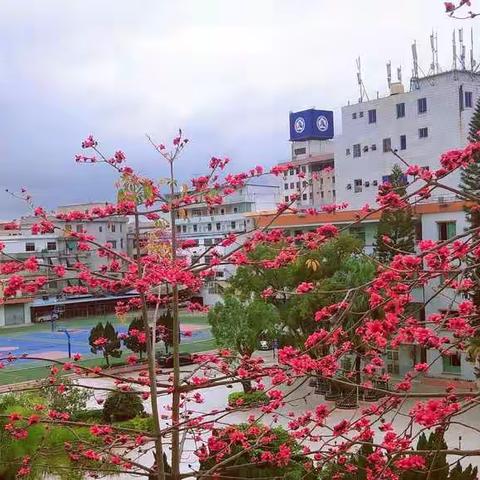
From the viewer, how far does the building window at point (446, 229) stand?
16.1 metres

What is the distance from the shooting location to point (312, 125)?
38750mm

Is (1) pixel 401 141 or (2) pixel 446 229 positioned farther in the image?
(1) pixel 401 141

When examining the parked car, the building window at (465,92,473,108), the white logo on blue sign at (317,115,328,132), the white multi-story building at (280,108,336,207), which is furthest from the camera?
the white logo on blue sign at (317,115,328,132)

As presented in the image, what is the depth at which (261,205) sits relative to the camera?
42.6 meters

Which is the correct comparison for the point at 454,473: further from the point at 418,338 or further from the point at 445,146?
the point at 445,146

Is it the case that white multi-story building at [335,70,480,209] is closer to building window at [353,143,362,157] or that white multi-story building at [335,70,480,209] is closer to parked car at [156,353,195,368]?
building window at [353,143,362,157]

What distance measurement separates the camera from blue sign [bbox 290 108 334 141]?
1523 inches

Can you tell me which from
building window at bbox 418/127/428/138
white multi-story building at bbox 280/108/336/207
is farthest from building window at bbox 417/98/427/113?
white multi-story building at bbox 280/108/336/207

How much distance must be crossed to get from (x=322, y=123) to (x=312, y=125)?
2.11 ft

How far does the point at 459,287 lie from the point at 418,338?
589mm

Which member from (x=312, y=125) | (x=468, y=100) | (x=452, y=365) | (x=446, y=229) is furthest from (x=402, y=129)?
(x=312, y=125)

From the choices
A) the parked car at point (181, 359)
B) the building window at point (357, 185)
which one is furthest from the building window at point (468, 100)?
the parked car at point (181, 359)

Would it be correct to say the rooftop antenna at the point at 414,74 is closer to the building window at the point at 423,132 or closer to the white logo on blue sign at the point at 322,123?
the building window at the point at 423,132

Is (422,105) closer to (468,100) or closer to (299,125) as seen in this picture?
(468,100)
